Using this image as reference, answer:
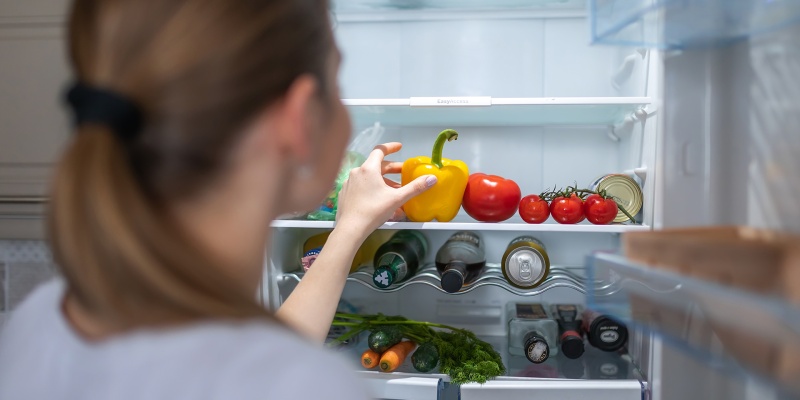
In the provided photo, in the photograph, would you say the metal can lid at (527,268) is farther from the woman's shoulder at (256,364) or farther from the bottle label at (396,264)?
the woman's shoulder at (256,364)

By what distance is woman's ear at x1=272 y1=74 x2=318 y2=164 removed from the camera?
384 millimetres

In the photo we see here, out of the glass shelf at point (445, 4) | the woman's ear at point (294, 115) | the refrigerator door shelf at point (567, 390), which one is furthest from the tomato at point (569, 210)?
the woman's ear at point (294, 115)

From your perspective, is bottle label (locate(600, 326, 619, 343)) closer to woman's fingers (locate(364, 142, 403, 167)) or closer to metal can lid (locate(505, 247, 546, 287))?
metal can lid (locate(505, 247, 546, 287))

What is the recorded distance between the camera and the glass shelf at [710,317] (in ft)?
0.87

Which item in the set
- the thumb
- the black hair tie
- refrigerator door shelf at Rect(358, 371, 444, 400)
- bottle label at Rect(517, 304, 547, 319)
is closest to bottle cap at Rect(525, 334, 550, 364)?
bottle label at Rect(517, 304, 547, 319)

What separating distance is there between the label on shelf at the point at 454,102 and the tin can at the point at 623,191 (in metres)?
0.33

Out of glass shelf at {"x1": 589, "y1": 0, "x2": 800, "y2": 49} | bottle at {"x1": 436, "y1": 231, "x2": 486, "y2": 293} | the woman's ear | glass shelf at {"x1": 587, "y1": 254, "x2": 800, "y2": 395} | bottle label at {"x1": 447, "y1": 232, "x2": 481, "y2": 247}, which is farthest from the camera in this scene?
bottle label at {"x1": 447, "y1": 232, "x2": 481, "y2": 247}

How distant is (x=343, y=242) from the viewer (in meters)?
0.83

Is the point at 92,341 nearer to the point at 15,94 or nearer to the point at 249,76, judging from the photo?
the point at 249,76

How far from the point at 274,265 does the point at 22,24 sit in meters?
0.84

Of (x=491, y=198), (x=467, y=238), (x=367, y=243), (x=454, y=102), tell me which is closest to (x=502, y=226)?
(x=491, y=198)

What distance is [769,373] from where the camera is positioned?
0.29m

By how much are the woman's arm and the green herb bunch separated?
0.33 metres

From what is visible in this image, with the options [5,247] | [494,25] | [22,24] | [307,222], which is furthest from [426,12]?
[5,247]
